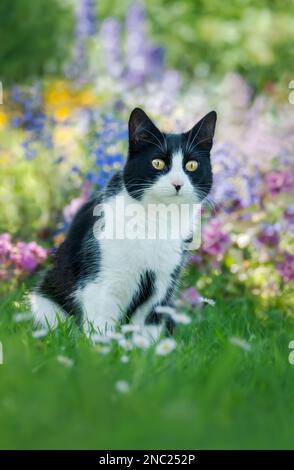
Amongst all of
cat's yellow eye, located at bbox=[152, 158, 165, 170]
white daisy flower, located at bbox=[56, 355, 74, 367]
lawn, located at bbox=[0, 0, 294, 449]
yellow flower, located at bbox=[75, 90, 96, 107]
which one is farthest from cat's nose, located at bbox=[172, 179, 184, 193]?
yellow flower, located at bbox=[75, 90, 96, 107]

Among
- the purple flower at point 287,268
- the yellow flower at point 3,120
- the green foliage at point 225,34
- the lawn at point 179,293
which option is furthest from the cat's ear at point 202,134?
the green foliage at point 225,34

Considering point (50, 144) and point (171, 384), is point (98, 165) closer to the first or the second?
point (50, 144)

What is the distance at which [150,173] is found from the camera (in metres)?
2.94

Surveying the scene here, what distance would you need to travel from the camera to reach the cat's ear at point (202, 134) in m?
3.03

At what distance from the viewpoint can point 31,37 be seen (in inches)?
416

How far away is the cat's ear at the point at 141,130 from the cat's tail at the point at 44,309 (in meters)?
0.86

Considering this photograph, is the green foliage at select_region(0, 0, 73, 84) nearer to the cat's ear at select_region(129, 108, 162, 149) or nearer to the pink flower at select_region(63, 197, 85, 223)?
the pink flower at select_region(63, 197, 85, 223)

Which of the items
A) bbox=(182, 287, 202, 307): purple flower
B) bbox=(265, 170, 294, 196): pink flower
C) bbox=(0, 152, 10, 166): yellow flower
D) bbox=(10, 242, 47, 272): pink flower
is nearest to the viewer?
bbox=(182, 287, 202, 307): purple flower

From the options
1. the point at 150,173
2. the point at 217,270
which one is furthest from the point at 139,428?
the point at 217,270

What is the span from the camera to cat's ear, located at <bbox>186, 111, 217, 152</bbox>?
3.03 metres

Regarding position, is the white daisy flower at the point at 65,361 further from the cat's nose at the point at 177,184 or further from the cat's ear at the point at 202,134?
the cat's ear at the point at 202,134

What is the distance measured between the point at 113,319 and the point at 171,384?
923 millimetres

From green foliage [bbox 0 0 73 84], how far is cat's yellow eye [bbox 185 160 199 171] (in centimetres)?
735

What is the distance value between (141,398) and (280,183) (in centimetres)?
258
